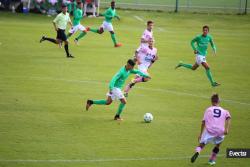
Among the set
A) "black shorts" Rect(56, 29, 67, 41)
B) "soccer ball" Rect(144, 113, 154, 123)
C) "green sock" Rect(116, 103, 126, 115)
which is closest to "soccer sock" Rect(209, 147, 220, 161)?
"soccer ball" Rect(144, 113, 154, 123)

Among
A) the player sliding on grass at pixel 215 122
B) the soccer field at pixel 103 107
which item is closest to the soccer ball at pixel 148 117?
the soccer field at pixel 103 107

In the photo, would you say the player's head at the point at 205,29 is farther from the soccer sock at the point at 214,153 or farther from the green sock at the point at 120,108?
the soccer sock at the point at 214,153

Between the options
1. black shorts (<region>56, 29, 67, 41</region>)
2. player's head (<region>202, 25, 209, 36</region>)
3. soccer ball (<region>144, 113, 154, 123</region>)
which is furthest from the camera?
black shorts (<region>56, 29, 67, 41</region>)

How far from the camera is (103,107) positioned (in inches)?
1065

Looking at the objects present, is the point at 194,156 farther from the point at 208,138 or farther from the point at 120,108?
the point at 120,108

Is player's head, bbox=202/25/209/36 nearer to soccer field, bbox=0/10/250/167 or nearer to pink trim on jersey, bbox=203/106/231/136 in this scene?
soccer field, bbox=0/10/250/167

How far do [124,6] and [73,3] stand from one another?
9.88m

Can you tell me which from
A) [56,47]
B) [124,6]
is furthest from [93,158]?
[124,6]

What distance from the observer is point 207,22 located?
57.4 meters

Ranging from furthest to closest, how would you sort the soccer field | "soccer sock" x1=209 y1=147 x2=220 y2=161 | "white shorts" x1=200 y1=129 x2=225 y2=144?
the soccer field → "soccer sock" x1=209 y1=147 x2=220 y2=161 → "white shorts" x1=200 y1=129 x2=225 y2=144

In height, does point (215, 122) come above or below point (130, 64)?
below

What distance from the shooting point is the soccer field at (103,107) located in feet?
68.2

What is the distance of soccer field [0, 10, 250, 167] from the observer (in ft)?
68.2

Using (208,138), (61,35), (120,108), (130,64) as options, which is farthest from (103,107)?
(61,35)
